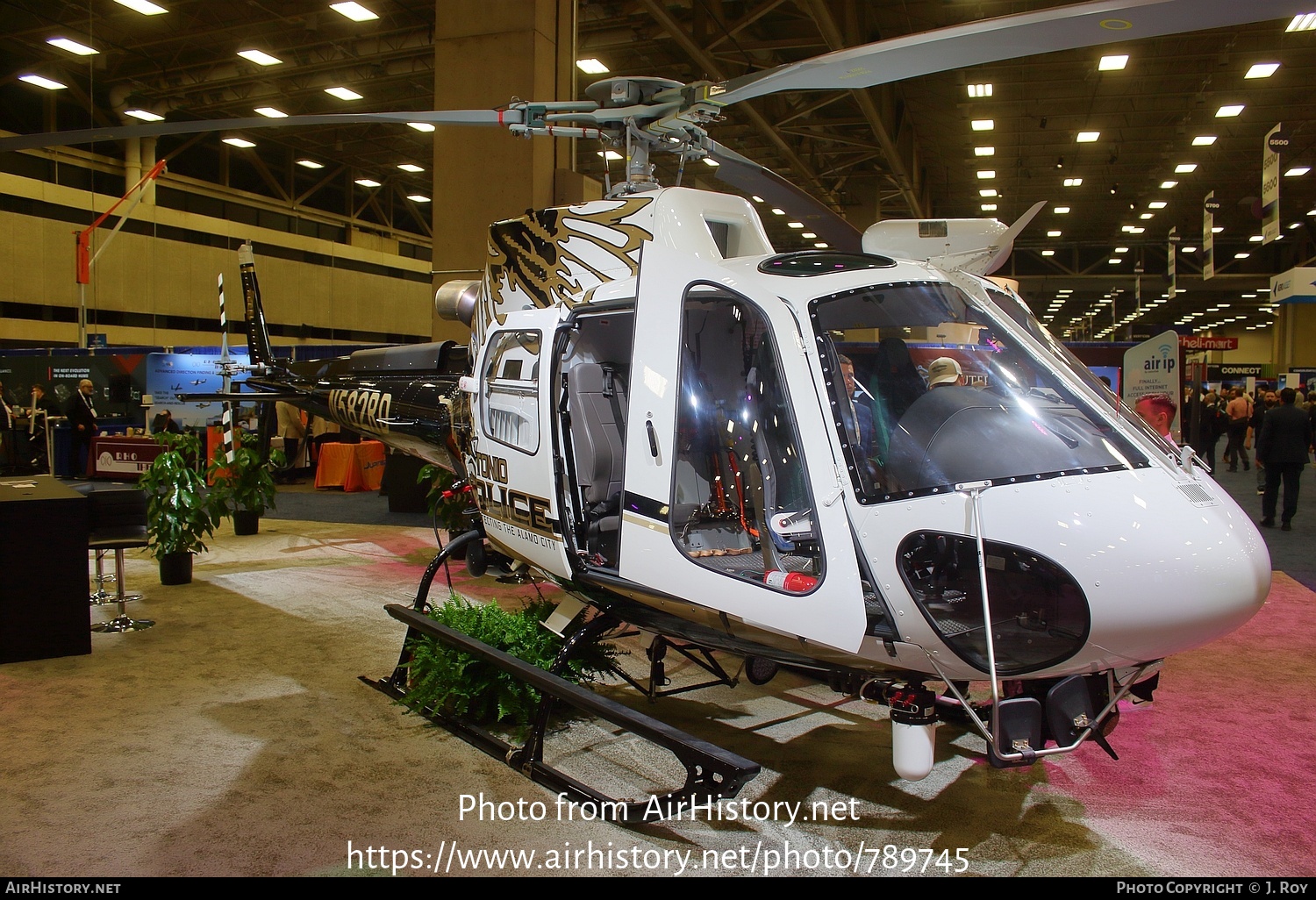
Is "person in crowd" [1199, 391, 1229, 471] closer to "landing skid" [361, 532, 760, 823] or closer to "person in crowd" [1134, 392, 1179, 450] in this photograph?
"person in crowd" [1134, 392, 1179, 450]

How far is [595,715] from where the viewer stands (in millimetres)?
3727

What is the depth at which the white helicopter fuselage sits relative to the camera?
2537 millimetres

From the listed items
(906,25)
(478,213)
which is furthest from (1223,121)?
(478,213)

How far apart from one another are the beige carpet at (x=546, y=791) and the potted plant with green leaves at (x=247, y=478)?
3.58 m

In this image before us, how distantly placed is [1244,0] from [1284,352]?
36.4m

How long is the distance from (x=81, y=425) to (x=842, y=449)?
13.8m

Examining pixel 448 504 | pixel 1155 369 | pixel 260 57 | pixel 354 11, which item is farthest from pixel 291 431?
pixel 1155 369

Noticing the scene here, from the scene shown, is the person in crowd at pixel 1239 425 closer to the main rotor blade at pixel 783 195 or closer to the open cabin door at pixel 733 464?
the main rotor blade at pixel 783 195

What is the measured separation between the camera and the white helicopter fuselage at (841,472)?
254cm

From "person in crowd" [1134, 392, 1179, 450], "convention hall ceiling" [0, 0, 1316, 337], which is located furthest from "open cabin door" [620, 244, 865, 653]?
"convention hall ceiling" [0, 0, 1316, 337]

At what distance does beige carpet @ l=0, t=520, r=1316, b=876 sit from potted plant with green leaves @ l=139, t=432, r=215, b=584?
1.75 metres

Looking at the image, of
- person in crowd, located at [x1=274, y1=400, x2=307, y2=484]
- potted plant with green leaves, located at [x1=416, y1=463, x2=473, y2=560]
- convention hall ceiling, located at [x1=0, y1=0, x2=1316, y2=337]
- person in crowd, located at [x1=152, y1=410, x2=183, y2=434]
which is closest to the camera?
potted plant with green leaves, located at [x1=416, y1=463, x2=473, y2=560]

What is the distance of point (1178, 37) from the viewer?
11.8m

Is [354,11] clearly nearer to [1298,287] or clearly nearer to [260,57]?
[260,57]
